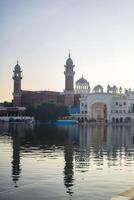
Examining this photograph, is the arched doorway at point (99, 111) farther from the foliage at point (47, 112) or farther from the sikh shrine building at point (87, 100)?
the foliage at point (47, 112)

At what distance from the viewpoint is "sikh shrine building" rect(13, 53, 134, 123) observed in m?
104

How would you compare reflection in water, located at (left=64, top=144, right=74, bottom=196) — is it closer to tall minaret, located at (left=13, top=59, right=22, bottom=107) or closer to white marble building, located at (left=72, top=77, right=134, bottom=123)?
white marble building, located at (left=72, top=77, right=134, bottom=123)

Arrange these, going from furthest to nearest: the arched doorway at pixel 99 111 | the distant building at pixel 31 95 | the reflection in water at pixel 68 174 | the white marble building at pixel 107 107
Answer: the distant building at pixel 31 95, the arched doorway at pixel 99 111, the white marble building at pixel 107 107, the reflection in water at pixel 68 174

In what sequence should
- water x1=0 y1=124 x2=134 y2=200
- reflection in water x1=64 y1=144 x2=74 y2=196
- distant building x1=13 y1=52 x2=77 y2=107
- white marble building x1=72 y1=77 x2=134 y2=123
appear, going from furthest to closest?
distant building x1=13 y1=52 x2=77 y2=107, white marble building x1=72 y1=77 x2=134 y2=123, reflection in water x1=64 y1=144 x2=74 y2=196, water x1=0 y1=124 x2=134 y2=200

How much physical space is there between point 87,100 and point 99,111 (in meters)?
6.25

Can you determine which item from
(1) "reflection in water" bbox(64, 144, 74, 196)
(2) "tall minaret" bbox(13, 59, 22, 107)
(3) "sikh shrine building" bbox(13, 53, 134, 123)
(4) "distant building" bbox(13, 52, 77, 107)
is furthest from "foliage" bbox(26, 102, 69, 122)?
(1) "reflection in water" bbox(64, 144, 74, 196)

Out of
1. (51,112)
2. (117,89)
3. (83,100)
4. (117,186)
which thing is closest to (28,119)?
(51,112)

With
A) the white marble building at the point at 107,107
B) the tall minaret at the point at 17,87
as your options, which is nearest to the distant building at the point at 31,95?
the tall minaret at the point at 17,87

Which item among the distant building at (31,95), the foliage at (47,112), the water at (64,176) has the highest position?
the distant building at (31,95)

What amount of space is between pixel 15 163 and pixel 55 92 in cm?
10337

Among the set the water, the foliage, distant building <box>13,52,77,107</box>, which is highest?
distant building <box>13,52,77,107</box>

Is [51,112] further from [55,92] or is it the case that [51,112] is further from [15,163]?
Result: [15,163]

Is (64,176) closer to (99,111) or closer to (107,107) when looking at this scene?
(107,107)

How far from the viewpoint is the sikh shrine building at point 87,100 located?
104 metres
